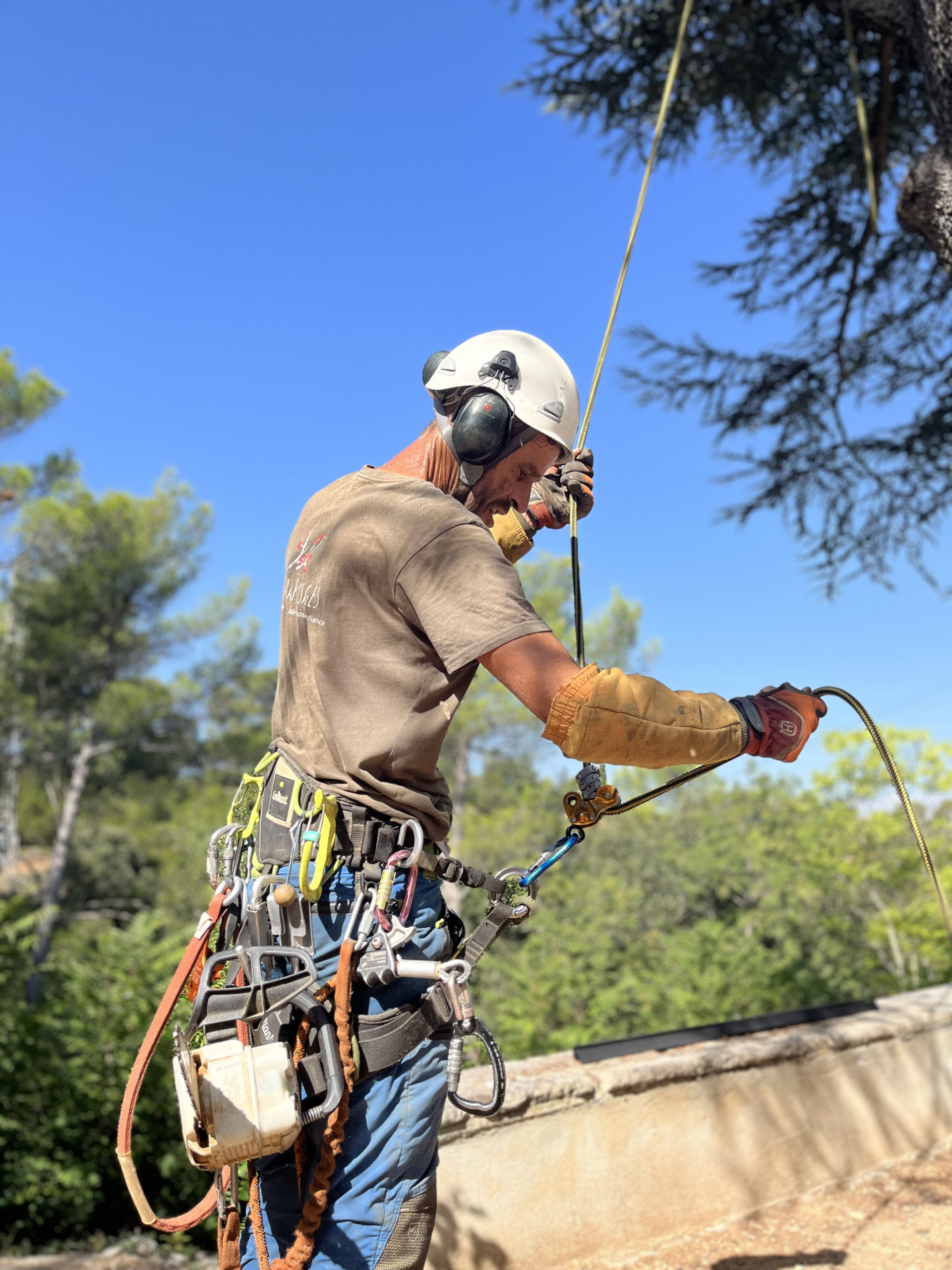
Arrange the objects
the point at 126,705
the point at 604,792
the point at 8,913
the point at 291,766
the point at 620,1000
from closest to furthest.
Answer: the point at 291,766 < the point at 604,792 < the point at 8,913 < the point at 620,1000 < the point at 126,705

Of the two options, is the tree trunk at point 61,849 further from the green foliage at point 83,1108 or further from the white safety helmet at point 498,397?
the white safety helmet at point 498,397

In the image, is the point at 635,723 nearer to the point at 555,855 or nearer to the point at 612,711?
the point at 612,711

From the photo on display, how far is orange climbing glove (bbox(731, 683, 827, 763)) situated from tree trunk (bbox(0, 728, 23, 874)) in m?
22.0

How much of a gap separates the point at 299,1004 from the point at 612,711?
2.42 feet

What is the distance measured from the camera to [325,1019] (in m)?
1.66

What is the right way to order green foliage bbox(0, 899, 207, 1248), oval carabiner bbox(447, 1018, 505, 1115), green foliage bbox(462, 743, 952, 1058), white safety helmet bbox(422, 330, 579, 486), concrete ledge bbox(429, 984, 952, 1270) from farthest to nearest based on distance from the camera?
green foliage bbox(462, 743, 952, 1058) < green foliage bbox(0, 899, 207, 1248) < concrete ledge bbox(429, 984, 952, 1270) < white safety helmet bbox(422, 330, 579, 486) < oval carabiner bbox(447, 1018, 505, 1115)

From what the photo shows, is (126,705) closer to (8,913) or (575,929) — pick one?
(575,929)

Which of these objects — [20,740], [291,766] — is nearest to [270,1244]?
[291,766]

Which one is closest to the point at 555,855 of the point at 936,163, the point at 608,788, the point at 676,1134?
the point at 608,788

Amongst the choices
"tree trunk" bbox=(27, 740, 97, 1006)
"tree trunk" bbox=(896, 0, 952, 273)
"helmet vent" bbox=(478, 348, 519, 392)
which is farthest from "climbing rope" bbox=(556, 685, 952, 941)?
"tree trunk" bbox=(27, 740, 97, 1006)

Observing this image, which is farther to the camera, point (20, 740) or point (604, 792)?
point (20, 740)

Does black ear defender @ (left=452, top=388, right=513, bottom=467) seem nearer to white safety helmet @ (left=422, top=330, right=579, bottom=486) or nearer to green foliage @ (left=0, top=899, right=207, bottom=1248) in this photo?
white safety helmet @ (left=422, top=330, right=579, bottom=486)

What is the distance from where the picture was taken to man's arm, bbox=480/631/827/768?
65.0 inches

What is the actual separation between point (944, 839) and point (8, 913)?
11.0 m
